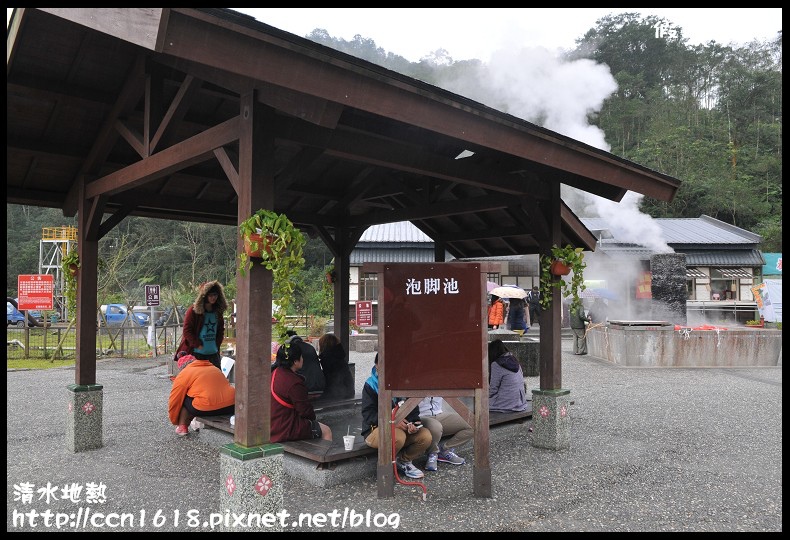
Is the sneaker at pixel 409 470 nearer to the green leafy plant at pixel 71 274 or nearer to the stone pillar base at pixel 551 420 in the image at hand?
the stone pillar base at pixel 551 420

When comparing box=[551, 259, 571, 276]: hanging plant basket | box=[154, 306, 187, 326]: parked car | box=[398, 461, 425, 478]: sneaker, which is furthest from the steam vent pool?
box=[154, 306, 187, 326]: parked car

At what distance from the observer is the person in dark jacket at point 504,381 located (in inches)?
269

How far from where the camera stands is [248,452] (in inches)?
147

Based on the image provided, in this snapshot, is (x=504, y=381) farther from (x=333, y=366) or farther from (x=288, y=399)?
(x=288, y=399)

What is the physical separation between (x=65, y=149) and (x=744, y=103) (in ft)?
176

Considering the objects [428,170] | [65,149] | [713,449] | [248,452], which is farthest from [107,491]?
[713,449]

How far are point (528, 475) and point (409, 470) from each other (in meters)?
1.16

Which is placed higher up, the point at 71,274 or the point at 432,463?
the point at 71,274

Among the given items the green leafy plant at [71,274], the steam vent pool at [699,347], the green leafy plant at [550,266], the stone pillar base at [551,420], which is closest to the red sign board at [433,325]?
the green leafy plant at [550,266]

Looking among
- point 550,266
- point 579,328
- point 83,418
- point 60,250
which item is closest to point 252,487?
point 83,418

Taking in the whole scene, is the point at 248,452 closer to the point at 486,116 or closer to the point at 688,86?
the point at 486,116

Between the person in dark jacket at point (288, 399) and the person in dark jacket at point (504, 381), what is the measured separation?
A: 2550 mm

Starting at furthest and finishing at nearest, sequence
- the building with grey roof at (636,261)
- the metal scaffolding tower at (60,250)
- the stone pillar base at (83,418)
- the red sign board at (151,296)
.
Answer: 1. the metal scaffolding tower at (60,250)
2. the building with grey roof at (636,261)
3. the red sign board at (151,296)
4. the stone pillar base at (83,418)

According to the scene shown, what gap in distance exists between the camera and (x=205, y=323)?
6.96m
